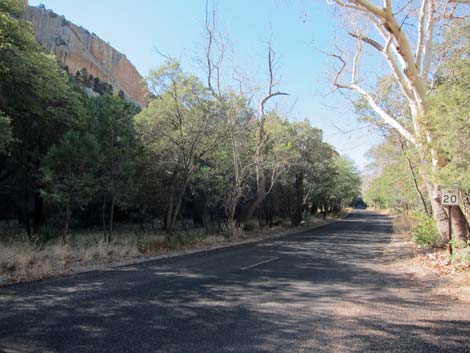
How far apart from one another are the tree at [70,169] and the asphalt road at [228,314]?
18.0ft

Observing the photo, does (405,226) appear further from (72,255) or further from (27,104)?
(27,104)

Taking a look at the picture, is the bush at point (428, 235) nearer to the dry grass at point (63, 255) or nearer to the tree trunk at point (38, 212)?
the dry grass at point (63, 255)

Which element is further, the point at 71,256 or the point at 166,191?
the point at 166,191

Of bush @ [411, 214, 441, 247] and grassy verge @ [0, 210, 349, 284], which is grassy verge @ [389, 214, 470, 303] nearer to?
bush @ [411, 214, 441, 247]

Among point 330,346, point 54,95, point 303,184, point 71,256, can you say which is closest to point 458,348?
point 330,346

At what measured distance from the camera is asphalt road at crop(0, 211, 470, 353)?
177 inches

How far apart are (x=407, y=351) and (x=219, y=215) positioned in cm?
2566

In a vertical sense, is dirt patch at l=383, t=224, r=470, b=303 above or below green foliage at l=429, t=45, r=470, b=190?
below

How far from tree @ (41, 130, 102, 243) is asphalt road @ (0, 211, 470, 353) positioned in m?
5.50

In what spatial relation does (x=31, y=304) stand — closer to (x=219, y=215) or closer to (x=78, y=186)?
(x=78, y=186)

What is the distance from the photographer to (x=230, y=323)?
5.33 metres

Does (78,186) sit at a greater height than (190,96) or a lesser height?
lesser

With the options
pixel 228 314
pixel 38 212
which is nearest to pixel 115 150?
→ pixel 38 212

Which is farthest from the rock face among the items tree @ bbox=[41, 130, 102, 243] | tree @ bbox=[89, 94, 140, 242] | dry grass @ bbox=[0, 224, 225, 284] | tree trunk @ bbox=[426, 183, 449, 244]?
tree trunk @ bbox=[426, 183, 449, 244]
